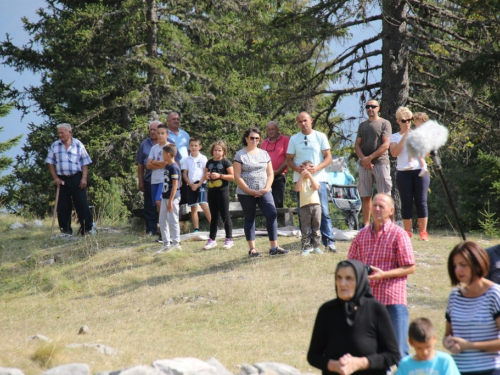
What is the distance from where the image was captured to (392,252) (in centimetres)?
500

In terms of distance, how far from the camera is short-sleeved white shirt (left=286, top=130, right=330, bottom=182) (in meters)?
9.69

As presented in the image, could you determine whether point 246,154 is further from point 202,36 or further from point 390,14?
point 202,36

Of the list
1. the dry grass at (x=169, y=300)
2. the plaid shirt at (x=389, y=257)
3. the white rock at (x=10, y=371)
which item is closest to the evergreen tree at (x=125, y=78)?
the dry grass at (x=169, y=300)

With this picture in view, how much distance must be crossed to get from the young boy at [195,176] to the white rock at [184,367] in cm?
655

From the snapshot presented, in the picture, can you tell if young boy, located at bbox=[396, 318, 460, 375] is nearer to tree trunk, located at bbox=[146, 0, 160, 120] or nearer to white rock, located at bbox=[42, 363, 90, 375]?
white rock, located at bbox=[42, 363, 90, 375]

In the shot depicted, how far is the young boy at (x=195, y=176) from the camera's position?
11.8m

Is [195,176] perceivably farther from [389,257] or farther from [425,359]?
[425,359]

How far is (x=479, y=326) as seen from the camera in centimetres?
402

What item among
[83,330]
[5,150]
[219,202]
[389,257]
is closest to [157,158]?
[219,202]

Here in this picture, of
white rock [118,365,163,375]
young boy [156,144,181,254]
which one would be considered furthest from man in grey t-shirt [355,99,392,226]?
white rock [118,365,163,375]

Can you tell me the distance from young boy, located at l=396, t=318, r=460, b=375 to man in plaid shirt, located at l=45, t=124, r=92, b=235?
367 inches

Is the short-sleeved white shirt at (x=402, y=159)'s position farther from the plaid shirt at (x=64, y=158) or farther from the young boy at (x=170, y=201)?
the plaid shirt at (x=64, y=158)

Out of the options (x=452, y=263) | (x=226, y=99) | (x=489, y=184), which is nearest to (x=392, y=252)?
(x=452, y=263)

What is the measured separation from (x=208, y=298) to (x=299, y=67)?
7.81 meters
